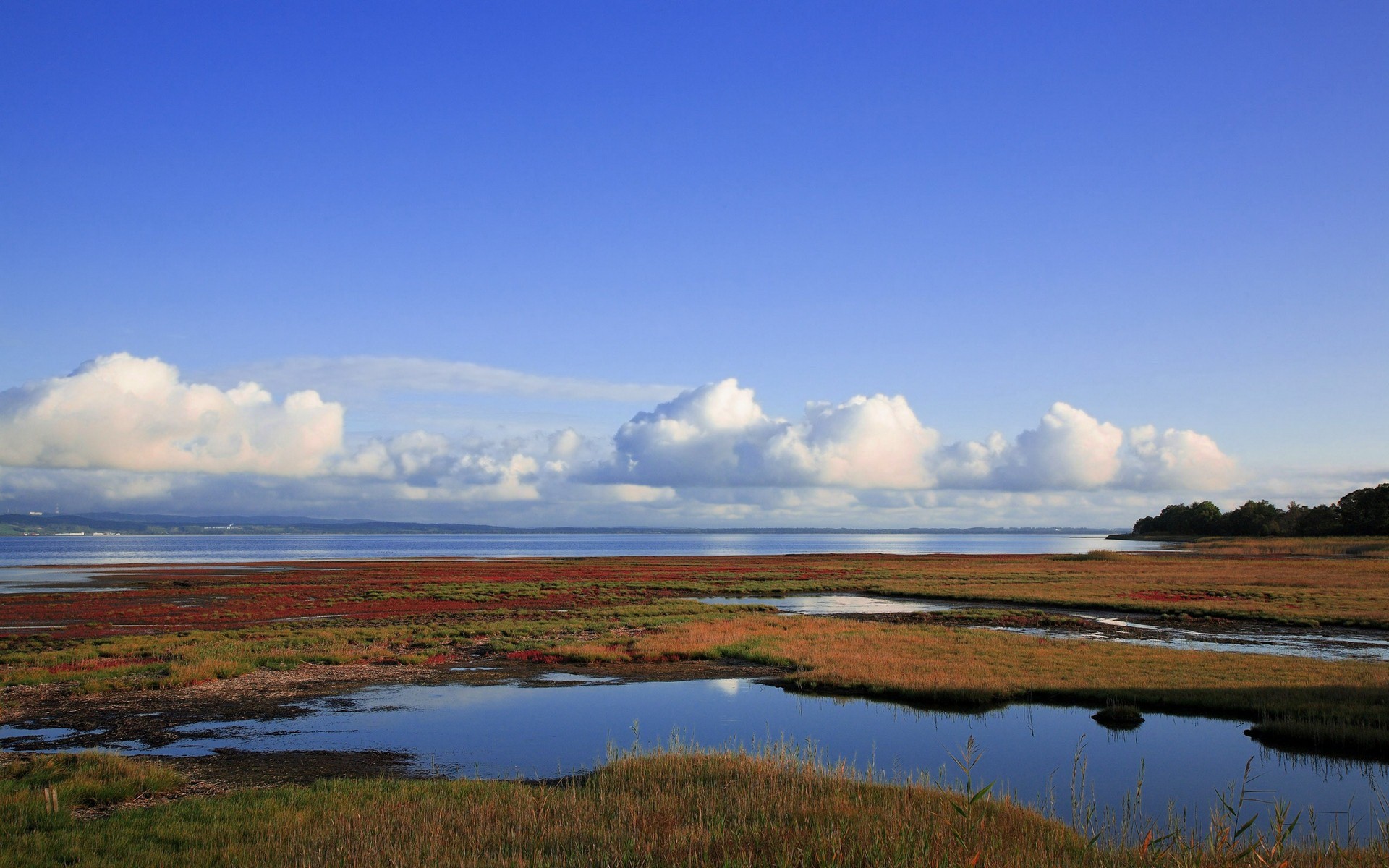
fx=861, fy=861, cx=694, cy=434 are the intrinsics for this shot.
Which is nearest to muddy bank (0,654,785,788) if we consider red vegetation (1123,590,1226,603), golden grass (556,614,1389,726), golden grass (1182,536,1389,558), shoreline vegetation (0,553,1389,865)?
shoreline vegetation (0,553,1389,865)

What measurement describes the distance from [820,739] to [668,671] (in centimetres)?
1031

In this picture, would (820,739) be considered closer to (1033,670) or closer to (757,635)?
(1033,670)

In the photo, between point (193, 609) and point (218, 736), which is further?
point (193, 609)

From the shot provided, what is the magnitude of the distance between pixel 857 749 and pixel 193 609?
48753 millimetres

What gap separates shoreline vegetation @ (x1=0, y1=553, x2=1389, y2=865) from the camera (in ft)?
33.7

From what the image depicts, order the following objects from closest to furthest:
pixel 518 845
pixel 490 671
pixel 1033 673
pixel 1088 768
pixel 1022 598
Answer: pixel 518 845
pixel 1088 768
pixel 1033 673
pixel 490 671
pixel 1022 598

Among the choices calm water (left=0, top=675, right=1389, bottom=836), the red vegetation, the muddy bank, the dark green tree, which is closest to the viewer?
calm water (left=0, top=675, right=1389, bottom=836)

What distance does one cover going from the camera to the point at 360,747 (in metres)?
18.4

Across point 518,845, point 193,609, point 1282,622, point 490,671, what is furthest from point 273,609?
point 1282,622

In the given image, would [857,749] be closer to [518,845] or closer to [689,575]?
[518,845]

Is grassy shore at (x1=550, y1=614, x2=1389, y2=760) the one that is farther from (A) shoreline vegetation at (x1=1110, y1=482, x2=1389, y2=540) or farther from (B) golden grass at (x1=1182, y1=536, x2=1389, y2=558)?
(A) shoreline vegetation at (x1=1110, y1=482, x2=1389, y2=540)

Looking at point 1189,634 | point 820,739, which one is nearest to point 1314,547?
point 1189,634

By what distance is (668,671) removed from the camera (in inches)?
1160

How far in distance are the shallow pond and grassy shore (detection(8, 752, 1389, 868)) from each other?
23.8 metres
